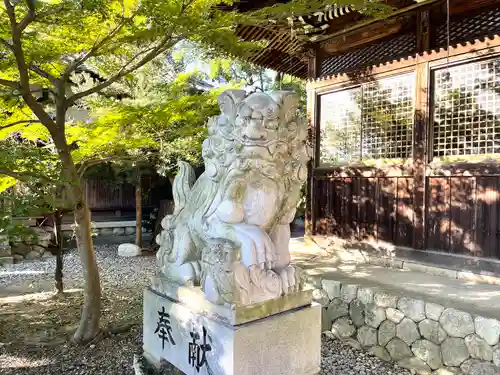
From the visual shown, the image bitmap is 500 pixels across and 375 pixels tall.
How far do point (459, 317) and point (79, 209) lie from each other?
169 inches

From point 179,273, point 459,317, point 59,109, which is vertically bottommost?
point 459,317

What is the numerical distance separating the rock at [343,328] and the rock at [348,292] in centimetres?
28

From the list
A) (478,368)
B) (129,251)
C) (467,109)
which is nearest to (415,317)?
(478,368)

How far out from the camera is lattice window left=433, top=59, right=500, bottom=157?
5.05m

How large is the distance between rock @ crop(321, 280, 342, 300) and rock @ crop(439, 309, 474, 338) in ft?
4.55

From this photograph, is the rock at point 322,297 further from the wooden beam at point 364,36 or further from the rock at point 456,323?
the wooden beam at point 364,36

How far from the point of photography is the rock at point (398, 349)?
4.37 meters

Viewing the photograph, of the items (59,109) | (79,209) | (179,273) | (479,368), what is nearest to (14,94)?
(59,109)

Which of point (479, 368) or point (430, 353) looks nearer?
point (479, 368)

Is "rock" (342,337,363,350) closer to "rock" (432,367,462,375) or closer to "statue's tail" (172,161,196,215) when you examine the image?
"rock" (432,367,462,375)

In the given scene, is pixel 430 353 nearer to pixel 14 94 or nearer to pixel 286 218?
pixel 286 218

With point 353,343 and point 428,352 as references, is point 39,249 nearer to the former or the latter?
point 353,343

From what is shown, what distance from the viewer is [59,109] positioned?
4141 millimetres

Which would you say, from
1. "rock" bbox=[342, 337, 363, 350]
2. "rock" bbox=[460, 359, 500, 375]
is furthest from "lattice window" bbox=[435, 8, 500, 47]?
"rock" bbox=[342, 337, 363, 350]
